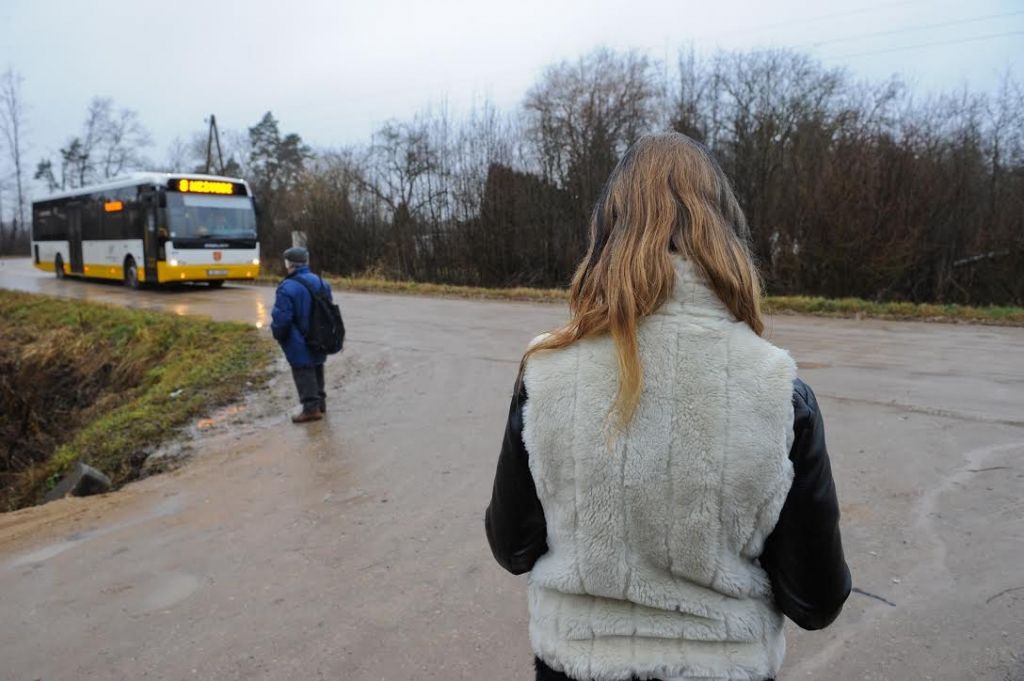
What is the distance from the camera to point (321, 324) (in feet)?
25.2

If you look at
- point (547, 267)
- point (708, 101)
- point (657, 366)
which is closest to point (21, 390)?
point (657, 366)

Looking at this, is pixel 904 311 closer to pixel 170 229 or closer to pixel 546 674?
pixel 546 674

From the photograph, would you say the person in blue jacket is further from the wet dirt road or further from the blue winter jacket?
the wet dirt road

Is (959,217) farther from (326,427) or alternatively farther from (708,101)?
(326,427)

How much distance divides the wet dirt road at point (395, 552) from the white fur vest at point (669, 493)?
188 centimetres

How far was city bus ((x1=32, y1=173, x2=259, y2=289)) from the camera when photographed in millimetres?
20047

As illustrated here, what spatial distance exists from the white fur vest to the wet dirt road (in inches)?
73.9

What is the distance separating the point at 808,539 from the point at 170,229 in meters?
21.1

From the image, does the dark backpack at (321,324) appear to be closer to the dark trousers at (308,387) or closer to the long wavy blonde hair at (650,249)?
the dark trousers at (308,387)

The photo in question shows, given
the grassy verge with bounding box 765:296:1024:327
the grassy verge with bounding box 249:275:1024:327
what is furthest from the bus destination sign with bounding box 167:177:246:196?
the grassy verge with bounding box 765:296:1024:327

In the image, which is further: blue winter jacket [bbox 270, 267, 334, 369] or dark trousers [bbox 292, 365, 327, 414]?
dark trousers [bbox 292, 365, 327, 414]

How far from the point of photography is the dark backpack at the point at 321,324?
762 cm

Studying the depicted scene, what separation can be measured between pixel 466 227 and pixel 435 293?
17.4 feet

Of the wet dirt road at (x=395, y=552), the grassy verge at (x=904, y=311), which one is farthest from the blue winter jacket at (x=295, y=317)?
the grassy verge at (x=904, y=311)
